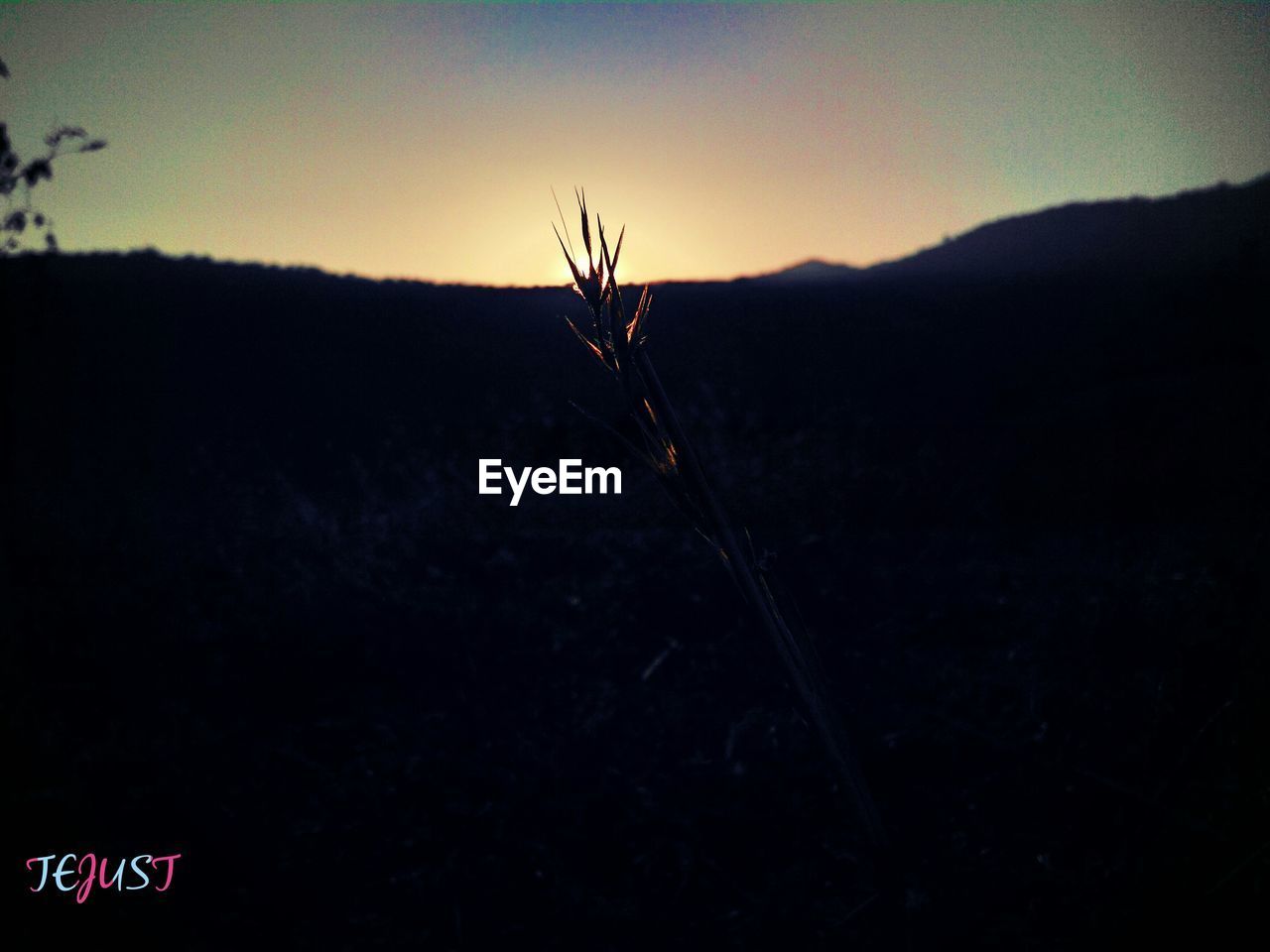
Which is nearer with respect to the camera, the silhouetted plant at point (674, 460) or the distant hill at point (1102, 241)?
the silhouetted plant at point (674, 460)

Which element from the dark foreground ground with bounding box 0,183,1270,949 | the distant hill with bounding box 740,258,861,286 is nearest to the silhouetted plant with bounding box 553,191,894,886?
the dark foreground ground with bounding box 0,183,1270,949

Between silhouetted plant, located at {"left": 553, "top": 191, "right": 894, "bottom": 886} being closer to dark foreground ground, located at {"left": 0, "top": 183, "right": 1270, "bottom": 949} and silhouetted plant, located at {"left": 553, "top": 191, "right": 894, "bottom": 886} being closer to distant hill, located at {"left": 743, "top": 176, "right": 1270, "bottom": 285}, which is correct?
dark foreground ground, located at {"left": 0, "top": 183, "right": 1270, "bottom": 949}

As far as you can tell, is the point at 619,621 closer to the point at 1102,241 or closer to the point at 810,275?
the point at 810,275

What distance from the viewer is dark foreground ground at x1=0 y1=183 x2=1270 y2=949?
13.4 feet

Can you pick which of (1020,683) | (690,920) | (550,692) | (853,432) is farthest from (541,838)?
(853,432)

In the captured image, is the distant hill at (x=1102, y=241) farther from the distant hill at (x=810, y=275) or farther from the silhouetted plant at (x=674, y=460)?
the silhouetted plant at (x=674, y=460)

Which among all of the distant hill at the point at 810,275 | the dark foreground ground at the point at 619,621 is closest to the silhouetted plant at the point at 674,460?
the dark foreground ground at the point at 619,621

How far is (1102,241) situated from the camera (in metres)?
17.3

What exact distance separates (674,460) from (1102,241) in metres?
19.9

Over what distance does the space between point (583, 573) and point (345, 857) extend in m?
3.50

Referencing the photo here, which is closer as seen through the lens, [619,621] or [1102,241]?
[619,621]

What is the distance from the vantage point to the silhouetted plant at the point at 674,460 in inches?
54.6

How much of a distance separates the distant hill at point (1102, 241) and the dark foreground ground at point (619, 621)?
7.91 ft

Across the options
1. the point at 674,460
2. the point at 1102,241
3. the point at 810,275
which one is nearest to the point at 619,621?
the point at 674,460
